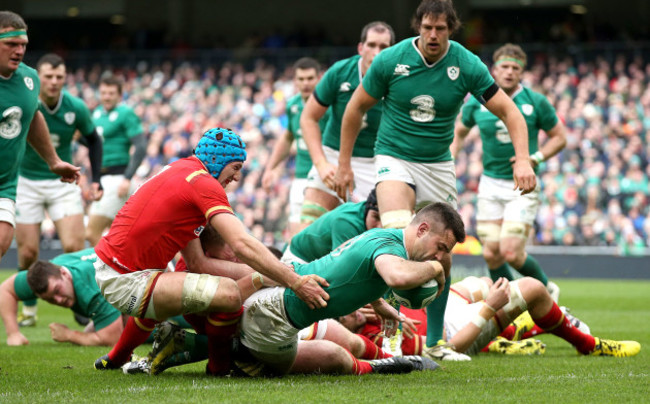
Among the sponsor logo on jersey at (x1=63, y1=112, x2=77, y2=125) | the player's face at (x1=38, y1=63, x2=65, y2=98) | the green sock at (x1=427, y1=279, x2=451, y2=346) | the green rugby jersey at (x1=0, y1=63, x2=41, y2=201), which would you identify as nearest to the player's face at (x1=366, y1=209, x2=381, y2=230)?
the green sock at (x1=427, y1=279, x2=451, y2=346)

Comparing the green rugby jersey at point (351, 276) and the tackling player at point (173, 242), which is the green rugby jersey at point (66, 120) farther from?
the green rugby jersey at point (351, 276)

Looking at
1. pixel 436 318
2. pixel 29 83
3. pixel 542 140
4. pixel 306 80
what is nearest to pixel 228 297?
pixel 436 318

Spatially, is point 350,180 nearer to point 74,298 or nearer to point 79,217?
point 74,298

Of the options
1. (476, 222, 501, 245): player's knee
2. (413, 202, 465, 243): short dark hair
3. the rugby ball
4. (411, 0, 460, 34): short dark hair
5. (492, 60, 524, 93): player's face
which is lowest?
(476, 222, 501, 245): player's knee

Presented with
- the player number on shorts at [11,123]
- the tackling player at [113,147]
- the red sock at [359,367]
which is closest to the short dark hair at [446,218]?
the red sock at [359,367]

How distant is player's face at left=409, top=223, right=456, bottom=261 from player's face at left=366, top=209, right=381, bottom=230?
1680 millimetres

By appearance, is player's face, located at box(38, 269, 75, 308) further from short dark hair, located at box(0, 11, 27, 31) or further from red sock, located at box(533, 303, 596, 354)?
red sock, located at box(533, 303, 596, 354)

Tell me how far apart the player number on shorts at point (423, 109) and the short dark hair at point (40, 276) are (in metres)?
3.17

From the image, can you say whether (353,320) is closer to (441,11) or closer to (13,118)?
(441,11)

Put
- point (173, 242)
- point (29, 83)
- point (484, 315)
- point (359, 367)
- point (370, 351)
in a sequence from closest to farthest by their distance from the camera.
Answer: point (173, 242) < point (359, 367) < point (370, 351) < point (29, 83) < point (484, 315)

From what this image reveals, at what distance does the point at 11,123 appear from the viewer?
6.09 metres

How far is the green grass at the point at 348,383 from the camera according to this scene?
4.41 m

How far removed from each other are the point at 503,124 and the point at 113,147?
16.5 ft

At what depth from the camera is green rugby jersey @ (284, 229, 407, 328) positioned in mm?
4758
